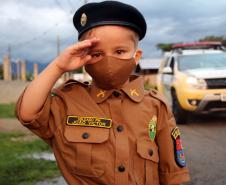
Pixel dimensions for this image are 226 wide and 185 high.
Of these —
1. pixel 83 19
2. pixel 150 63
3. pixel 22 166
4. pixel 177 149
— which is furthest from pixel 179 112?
pixel 150 63

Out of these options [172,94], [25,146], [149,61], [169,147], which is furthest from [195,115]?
[149,61]

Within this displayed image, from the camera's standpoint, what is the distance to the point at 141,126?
2521 millimetres

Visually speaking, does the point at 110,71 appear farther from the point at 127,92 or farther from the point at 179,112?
the point at 179,112

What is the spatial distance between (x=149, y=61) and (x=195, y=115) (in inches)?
2770

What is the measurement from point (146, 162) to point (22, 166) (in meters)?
3.86

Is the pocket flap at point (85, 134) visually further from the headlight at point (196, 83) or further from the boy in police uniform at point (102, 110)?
the headlight at point (196, 83)

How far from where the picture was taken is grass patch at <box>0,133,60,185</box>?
216 inches

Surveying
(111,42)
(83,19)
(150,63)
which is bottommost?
(150,63)

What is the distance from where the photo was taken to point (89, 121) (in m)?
2.49

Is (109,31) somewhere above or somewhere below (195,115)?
above

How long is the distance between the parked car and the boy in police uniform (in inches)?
297

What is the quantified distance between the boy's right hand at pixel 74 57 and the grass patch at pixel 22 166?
3.09 m

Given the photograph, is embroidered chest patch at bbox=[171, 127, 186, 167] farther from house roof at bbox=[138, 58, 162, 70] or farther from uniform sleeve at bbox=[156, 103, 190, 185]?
house roof at bbox=[138, 58, 162, 70]

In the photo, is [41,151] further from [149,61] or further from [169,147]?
[149,61]
